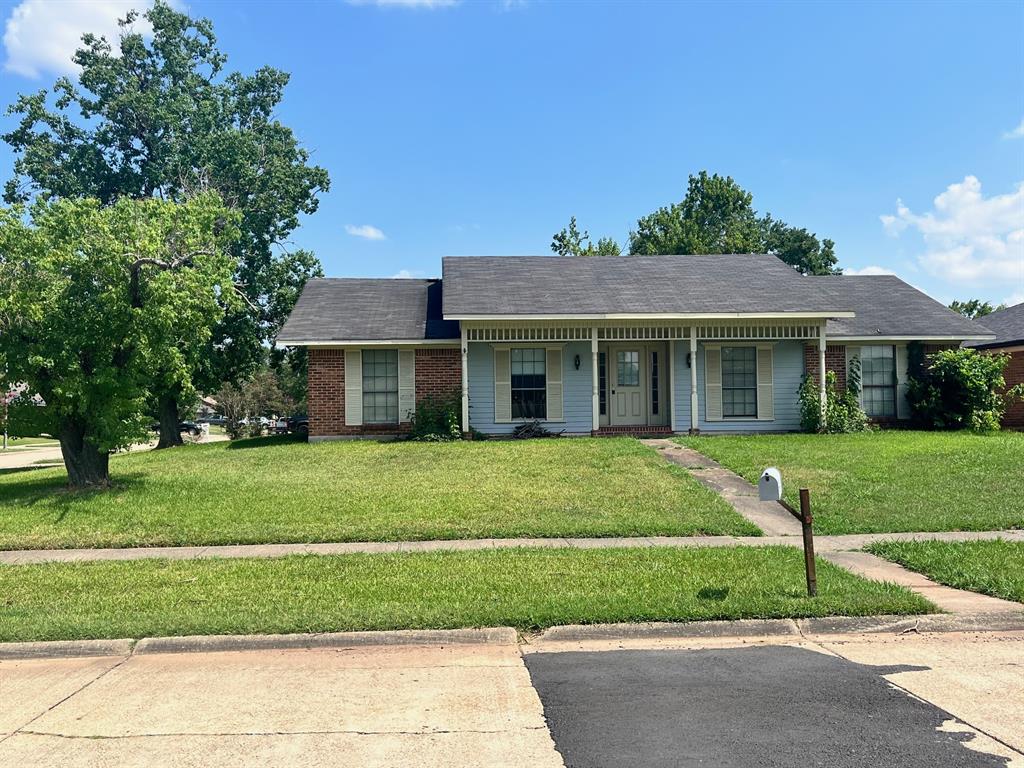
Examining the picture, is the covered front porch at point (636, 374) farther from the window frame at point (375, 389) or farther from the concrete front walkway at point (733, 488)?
the concrete front walkway at point (733, 488)

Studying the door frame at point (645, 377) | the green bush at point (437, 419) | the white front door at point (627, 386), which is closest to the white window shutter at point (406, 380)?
the green bush at point (437, 419)

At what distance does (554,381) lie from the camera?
18.4m

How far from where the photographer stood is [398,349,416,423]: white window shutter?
1828 centimetres

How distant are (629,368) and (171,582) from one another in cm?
1363

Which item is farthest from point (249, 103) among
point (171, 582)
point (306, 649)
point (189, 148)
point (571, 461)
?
point (306, 649)

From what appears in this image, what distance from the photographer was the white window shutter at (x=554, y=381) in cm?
1831

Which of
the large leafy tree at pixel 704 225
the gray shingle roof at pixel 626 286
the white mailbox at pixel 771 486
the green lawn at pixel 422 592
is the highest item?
the large leafy tree at pixel 704 225

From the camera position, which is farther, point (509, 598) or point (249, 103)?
point (249, 103)

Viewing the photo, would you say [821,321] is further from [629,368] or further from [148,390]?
[148,390]

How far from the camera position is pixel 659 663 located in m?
5.25

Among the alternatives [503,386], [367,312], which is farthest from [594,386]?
[367,312]

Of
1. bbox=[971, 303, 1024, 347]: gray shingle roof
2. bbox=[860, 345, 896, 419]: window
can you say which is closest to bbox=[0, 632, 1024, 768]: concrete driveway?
bbox=[860, 345, 896, 419]: window

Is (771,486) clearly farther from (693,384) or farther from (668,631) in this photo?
(693,384)

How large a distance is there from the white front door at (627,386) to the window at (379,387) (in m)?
5.34
